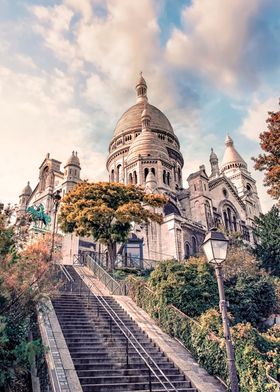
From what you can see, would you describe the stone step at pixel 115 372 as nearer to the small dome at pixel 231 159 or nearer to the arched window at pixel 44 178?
the arched window at pixel 44 178

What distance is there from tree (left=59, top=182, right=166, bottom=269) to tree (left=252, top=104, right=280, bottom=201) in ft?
32.2

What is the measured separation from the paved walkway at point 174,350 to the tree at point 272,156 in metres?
9.14

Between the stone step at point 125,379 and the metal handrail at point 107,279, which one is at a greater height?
the metal handrail at point 107,279

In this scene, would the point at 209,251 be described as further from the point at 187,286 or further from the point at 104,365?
the point at 187,286

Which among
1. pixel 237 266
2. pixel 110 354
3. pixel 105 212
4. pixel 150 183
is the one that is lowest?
pixel 110 354

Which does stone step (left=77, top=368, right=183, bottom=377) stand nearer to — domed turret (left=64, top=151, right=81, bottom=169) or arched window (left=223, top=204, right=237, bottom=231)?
domed turret (left=64, top=151, right=81, bottom=169)

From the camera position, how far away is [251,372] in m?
9.38

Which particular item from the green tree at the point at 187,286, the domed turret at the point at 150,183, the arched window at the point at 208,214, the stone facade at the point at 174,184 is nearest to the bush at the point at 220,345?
the green tree at the point at 187,286

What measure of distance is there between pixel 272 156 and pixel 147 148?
29792 mm

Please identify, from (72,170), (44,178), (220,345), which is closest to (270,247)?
(220,345)

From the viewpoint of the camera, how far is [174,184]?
161 feet

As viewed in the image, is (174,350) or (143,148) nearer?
(174,350)

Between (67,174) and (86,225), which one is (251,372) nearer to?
(86,225)

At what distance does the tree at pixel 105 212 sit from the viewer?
2472 cm
